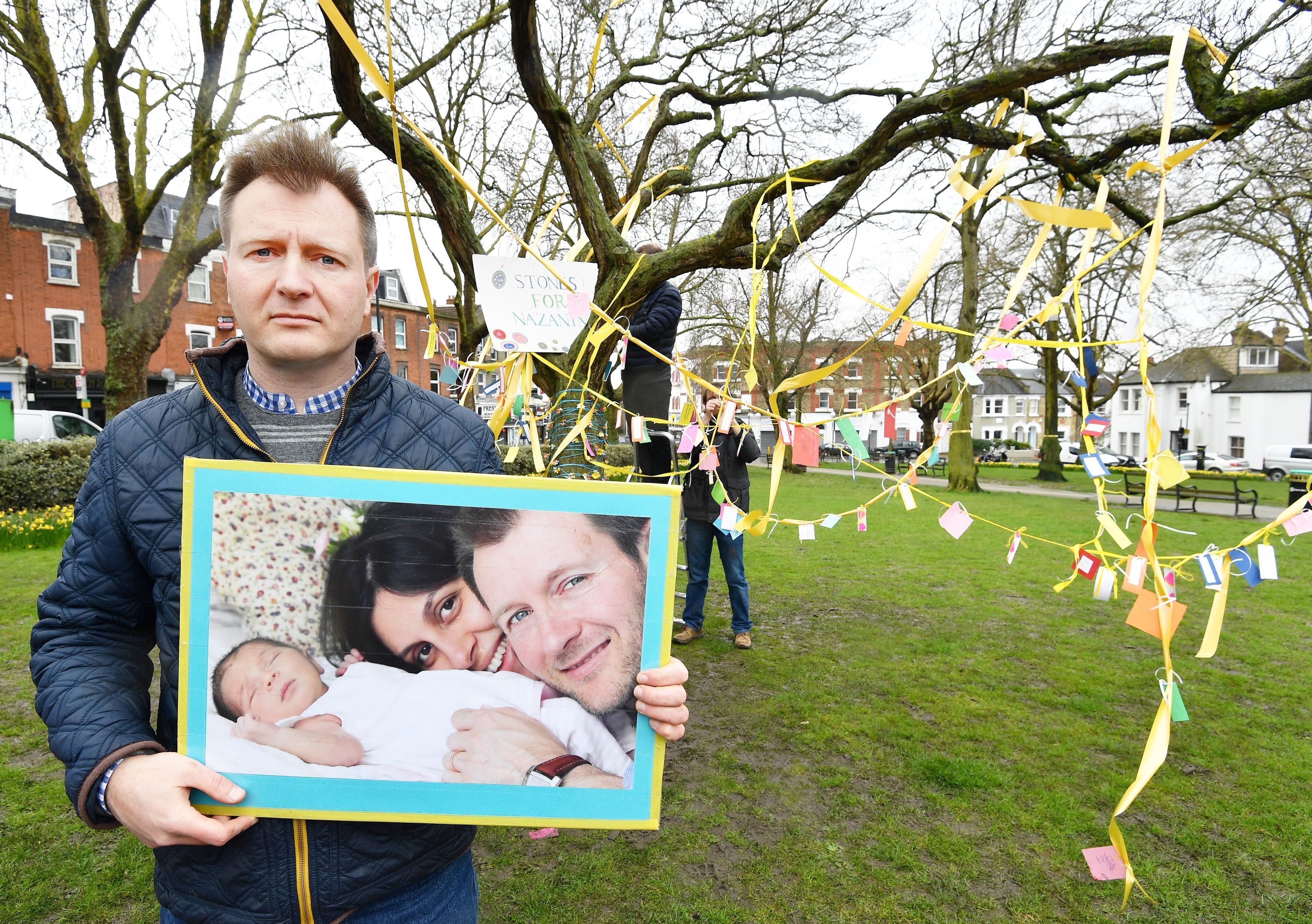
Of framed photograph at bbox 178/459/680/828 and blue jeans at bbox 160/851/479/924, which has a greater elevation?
framed photograph at bbox 178/459/680/828

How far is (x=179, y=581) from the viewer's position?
1.21m

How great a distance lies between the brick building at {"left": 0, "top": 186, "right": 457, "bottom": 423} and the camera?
81.5 ft

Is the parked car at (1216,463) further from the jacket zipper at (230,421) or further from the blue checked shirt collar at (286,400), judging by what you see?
the jacket zipper at (230,421)

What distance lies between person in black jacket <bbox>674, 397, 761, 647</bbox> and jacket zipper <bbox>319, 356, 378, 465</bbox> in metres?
4.03

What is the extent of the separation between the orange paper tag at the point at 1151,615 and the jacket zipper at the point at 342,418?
180 centimetres

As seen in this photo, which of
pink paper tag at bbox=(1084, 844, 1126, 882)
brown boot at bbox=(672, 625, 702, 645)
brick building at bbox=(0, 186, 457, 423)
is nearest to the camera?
pink paper tag at bbox=(1084, 844, 1126, 882)

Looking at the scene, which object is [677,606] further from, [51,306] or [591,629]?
[51,306]

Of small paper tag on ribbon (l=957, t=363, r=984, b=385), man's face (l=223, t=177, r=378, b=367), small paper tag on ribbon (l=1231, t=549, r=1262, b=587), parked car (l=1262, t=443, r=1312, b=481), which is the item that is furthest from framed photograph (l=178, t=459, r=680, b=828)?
parked car (l=1262, t=443, r=1312, b=481)

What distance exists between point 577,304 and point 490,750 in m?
2.14

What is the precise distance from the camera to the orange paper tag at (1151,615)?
168 cm

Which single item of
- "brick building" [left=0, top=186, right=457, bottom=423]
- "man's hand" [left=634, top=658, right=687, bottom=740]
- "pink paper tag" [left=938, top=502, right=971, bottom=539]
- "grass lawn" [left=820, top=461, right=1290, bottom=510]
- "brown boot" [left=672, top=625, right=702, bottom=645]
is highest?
"brick building" [left=0, top=186, right=457, bottom=423]

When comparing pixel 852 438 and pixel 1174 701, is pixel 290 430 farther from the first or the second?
pixel 852 438

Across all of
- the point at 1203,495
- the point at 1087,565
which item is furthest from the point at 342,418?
the point at 1203,495

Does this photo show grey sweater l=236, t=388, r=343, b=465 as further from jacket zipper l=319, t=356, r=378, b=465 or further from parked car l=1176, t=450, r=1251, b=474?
parked car l=1176, t=450, r=1251, b=474
